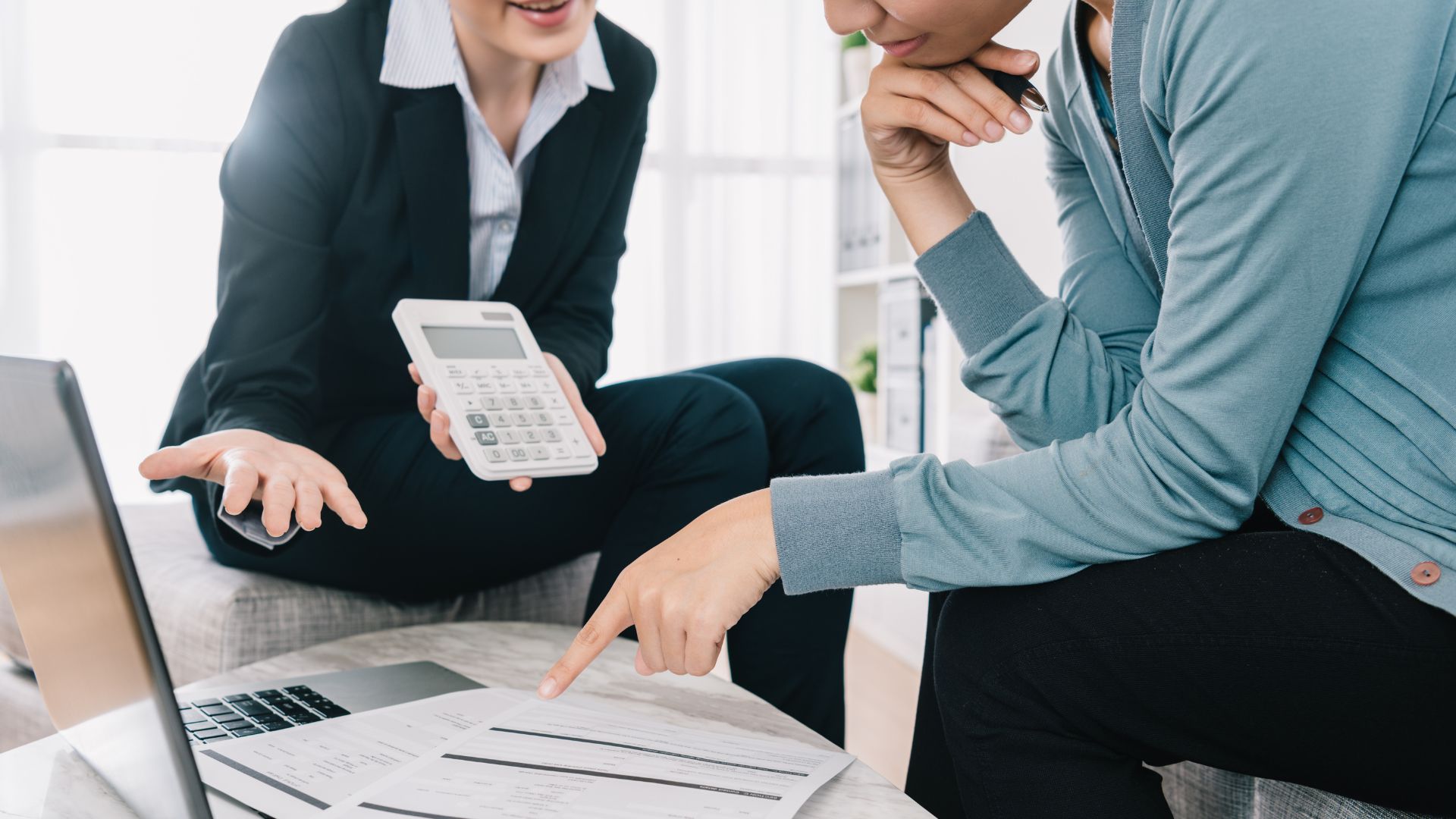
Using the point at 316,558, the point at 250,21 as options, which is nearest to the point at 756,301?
the point at 250,21

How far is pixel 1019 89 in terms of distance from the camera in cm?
69

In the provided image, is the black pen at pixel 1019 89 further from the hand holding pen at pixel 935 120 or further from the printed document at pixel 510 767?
the printed document at pixel 510 767

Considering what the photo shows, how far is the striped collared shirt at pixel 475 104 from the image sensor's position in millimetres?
1048

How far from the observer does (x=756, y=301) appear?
121 inches

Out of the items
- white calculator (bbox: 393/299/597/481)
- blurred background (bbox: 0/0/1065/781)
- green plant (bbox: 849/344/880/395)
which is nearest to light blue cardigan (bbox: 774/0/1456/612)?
white calculator (bbox: 393/299/597/481)

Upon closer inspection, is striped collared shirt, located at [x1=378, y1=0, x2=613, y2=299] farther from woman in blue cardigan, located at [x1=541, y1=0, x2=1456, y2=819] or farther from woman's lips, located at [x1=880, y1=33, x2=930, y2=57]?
woman in blue cardigan, located at [x1=541, y1=0, x2=1456, y2=819]

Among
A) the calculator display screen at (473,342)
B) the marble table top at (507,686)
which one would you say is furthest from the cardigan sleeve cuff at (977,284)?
the calculator display screen at (473,342)

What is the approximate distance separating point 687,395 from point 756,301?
6.86 ft

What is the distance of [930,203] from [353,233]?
1.90 feet

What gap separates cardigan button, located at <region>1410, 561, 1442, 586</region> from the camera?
0.46 meters

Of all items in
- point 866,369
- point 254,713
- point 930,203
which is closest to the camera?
point 254,713

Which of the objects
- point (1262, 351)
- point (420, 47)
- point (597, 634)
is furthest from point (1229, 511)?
point (420, 47)

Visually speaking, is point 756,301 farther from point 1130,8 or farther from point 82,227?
point 1130,8

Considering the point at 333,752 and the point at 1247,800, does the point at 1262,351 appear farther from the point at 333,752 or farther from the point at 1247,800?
the point at 333,752
